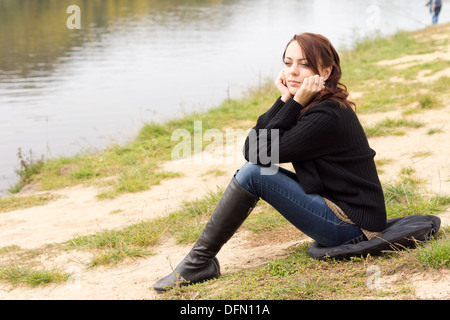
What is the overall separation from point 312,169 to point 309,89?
0.45 meters

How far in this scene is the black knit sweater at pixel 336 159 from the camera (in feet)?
8.63

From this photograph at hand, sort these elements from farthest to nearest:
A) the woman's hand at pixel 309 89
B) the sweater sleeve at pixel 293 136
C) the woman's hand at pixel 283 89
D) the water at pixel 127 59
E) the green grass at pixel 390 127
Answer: the water at pixel 127 59 → the green grass at pixel 390 127 → the woman's hand at pixel 283 89 → the woman's hand at pixel 309 89 → the sweater sleeve at pixel 293 136

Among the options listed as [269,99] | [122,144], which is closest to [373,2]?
[269,99]

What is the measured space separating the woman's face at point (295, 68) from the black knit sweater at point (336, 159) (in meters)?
0.24

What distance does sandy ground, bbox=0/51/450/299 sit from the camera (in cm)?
318

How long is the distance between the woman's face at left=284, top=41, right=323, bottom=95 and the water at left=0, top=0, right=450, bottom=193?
221 inches

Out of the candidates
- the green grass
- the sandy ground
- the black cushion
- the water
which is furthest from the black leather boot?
the water

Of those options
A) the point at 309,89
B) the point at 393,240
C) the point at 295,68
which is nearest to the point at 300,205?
the point at 393,240

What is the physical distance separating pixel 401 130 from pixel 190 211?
3.11 meters

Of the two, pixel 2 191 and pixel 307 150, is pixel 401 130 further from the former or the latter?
pixel 2 191

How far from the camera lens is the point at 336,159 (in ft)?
A: 8.71

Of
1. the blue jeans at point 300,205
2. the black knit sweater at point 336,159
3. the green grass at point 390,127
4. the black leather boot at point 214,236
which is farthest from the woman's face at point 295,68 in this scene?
the green grass at point 390,127

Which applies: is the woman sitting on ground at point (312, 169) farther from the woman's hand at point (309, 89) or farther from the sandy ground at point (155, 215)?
the sandy ground at point (155, 215)
